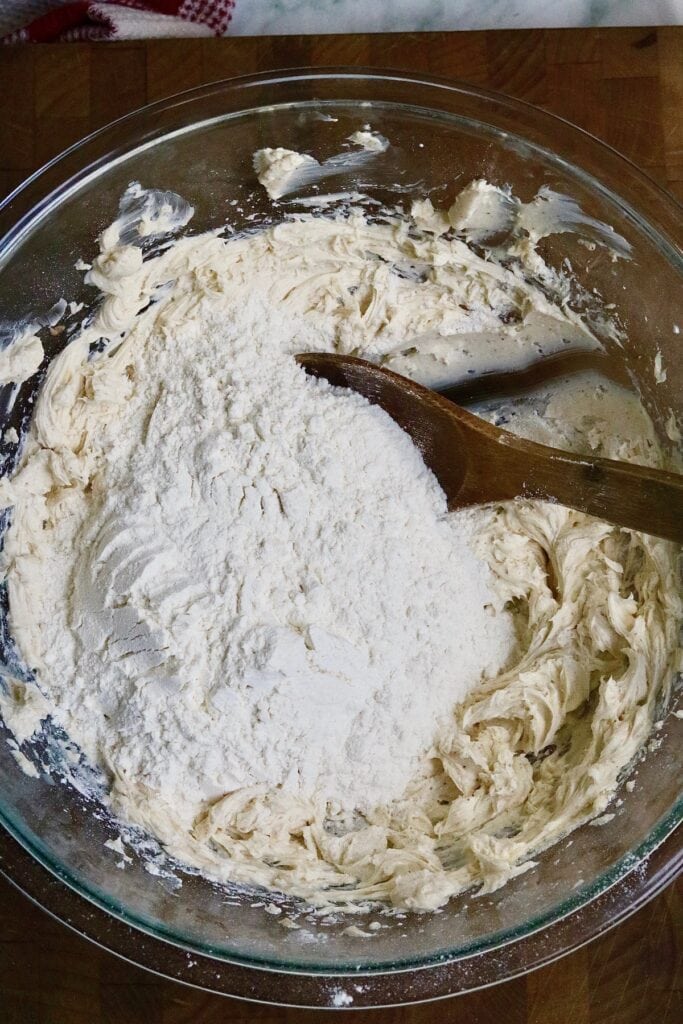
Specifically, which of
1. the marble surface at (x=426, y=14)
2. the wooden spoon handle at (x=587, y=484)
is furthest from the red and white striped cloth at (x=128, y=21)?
the wooden spoon handle at (x=587, y=484)

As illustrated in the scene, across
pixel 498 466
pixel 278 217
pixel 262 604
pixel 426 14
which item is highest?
pixel 426 14

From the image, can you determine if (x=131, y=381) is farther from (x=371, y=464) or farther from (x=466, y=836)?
(x=466, y=836)

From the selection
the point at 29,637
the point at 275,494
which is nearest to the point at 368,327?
the point at 275,494

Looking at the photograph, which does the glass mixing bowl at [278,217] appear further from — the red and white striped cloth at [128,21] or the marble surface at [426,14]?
the marble surface at [426,14]

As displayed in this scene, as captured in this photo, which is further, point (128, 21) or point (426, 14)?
point (426, 14)

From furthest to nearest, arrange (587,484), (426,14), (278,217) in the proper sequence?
(426,14), (278,217), (587,484)

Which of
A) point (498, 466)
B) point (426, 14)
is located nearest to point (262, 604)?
point (498, 466)

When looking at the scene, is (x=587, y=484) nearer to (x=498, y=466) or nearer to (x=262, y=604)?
(x=498, y=466)
